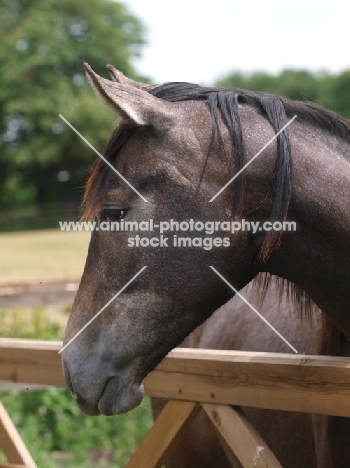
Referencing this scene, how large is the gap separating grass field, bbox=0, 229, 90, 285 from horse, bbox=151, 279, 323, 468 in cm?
1047

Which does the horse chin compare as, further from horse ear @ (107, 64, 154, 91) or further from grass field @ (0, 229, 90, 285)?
grass field @ (0, 229, 90, 285)

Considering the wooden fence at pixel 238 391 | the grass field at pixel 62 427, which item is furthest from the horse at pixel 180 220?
the grass field at pixel 62 427

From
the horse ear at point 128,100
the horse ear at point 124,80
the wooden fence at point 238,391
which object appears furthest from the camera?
the horse ear at point 124,80

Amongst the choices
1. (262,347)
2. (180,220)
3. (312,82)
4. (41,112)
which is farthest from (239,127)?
(312,82)

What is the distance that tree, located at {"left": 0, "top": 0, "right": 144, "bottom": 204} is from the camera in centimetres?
4384

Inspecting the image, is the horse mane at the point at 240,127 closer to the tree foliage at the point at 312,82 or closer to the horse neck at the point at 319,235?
the horse neck at the point at 319,235

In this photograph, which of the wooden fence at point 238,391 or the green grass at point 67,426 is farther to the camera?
Answer: the green grass at point 67,426

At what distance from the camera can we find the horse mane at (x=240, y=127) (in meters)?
2.11

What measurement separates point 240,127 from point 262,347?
1463 mm

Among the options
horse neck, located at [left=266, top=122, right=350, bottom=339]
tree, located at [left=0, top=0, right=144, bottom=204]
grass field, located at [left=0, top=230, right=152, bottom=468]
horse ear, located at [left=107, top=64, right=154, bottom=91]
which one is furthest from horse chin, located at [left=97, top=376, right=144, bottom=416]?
tree, located at [left=0, top=0, right=144, bottom=204]

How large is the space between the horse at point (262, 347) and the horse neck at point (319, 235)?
350 mm

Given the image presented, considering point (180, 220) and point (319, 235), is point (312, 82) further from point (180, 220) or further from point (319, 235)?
point (180, 220)

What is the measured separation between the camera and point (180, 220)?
2.09 meters

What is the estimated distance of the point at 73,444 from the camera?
241 inches
